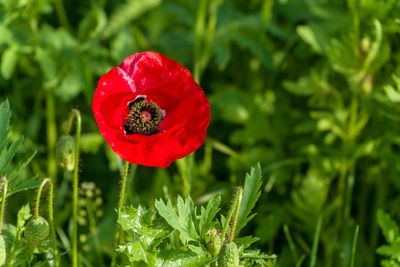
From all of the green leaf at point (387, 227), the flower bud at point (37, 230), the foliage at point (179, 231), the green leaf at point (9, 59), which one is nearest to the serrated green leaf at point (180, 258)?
the foliage at point (179, 231)

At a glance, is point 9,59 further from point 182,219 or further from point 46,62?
point 182,219

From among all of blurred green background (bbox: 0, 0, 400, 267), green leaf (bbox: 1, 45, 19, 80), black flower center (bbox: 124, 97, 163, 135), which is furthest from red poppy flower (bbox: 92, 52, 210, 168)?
green leaf (bbox: 1, 45, 19, 80)

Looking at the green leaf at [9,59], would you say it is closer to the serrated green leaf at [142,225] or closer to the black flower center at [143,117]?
the black flower center at [143,117]

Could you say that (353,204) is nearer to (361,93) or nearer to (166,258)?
(361,93)

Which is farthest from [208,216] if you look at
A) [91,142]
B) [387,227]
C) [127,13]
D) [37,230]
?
[127,13]

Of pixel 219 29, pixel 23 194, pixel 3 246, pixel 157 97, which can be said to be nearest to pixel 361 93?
pixel 219 29
